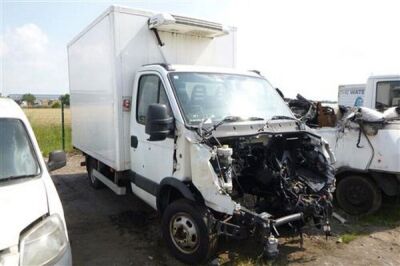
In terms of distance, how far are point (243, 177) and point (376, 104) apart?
20.3ft

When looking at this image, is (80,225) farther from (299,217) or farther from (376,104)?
(376,104)

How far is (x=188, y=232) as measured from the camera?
13.7ft

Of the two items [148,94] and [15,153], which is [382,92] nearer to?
[148,94]

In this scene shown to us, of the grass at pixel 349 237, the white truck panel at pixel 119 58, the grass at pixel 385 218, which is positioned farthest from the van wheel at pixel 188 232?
the grass at pixel 385 218

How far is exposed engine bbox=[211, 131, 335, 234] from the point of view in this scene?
14.7ft

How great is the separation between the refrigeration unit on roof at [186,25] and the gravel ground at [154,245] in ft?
10.2

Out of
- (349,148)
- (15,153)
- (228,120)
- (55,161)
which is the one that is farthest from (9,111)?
(349,148)

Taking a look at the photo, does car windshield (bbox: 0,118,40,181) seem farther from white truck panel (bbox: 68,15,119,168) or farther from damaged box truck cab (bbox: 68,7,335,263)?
white truck panel (bbox: 68,15,119,168)

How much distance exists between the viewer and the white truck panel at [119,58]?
548cm

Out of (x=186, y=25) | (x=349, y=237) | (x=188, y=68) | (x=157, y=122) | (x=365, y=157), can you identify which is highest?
(x=186, y=25)

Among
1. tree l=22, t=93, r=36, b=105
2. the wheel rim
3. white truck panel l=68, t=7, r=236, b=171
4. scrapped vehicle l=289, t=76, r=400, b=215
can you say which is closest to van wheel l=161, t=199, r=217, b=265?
the wheel rim

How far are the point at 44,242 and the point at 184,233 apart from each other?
6.08ft

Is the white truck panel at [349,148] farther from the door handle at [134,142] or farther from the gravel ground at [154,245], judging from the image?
the door handle at [134,142]

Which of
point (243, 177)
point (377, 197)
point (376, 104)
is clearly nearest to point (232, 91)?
point (243, 177)
